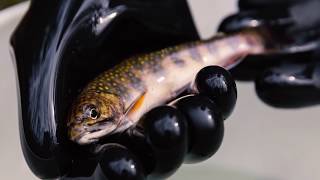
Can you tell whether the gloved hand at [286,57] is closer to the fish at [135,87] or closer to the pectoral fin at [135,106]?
the fish at [135,87]

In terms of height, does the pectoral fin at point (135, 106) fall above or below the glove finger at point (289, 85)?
above

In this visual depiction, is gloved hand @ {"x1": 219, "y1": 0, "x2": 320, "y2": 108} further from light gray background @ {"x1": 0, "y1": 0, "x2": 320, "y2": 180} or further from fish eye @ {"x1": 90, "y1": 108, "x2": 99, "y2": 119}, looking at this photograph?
fish eye @ {"x1": 90, "y1": 108, "x2": 99, "y2": 119}

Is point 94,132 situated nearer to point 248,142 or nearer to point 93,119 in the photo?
point 93,119

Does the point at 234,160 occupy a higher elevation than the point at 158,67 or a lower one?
lower

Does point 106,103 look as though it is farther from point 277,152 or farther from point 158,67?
point 277,152

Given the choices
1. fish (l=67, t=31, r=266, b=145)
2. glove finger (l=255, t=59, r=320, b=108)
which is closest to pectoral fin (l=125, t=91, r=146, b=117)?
fish (l=67, t=31, r=266, b=145)

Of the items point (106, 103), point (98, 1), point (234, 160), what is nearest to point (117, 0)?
point (98, 1)

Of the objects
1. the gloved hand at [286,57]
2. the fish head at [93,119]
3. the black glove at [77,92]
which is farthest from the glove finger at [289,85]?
the fish head at [93,119]
